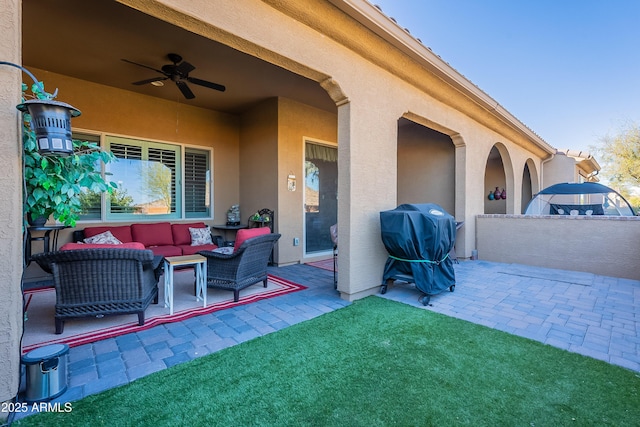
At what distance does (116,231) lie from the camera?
5539 mm

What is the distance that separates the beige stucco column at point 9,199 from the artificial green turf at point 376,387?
0.41m

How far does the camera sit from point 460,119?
20.2ft

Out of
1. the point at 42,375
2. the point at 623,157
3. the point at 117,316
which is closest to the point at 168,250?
the point at 117,316

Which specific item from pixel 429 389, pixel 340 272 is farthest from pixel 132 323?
pixel 429 389

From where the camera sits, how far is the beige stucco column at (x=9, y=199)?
1711 millimetres

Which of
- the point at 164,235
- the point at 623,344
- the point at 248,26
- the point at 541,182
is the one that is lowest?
the point at 623,344

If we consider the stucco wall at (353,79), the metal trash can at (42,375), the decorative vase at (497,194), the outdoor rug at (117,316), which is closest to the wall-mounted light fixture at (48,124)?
the stucco wall at (353,79)

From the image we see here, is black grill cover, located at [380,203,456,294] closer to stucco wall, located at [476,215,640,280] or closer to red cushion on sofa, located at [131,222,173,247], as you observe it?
stucco wall, located at [476,215,640,280]

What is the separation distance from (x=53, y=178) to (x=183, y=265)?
1.81 m

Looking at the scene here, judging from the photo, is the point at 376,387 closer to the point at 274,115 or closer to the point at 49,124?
the point at 49,124

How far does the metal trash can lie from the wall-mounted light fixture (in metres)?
1.34

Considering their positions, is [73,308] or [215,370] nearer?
[215,370]

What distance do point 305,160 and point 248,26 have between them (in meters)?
4.02

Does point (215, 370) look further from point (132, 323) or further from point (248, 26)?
point (248, 26)
